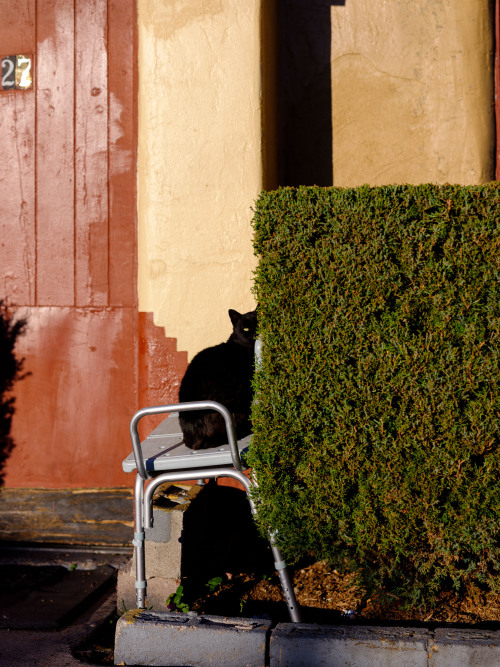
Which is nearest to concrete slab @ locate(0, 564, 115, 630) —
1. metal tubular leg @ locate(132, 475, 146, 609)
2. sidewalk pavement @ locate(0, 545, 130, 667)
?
sidewalk pavement @ locate(0, 545, 130, 667)

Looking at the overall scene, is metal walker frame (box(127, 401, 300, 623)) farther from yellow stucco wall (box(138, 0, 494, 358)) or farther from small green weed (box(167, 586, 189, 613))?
yellow stucco wall (box(138, 0, 494, 358))

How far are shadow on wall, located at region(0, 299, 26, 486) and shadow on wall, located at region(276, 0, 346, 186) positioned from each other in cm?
235

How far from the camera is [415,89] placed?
4.80 m

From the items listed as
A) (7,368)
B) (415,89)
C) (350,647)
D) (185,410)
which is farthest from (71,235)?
(350,647)

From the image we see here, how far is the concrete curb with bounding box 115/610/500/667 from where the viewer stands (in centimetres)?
258

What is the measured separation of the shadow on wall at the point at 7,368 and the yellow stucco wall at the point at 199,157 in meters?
1.16

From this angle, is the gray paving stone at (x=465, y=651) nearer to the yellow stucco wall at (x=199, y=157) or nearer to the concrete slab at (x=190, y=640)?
the concrete slab at (x=190, y=640)

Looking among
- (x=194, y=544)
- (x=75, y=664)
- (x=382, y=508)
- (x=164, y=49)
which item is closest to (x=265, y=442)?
(x=382, y=508)

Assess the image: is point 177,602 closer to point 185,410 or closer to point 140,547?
point 140,547

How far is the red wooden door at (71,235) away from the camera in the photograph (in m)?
4.70

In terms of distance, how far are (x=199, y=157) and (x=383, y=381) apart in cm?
234

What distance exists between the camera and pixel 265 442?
2951 mm

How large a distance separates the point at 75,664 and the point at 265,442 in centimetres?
136

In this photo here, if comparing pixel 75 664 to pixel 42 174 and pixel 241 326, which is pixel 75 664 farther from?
pixel 42 174
